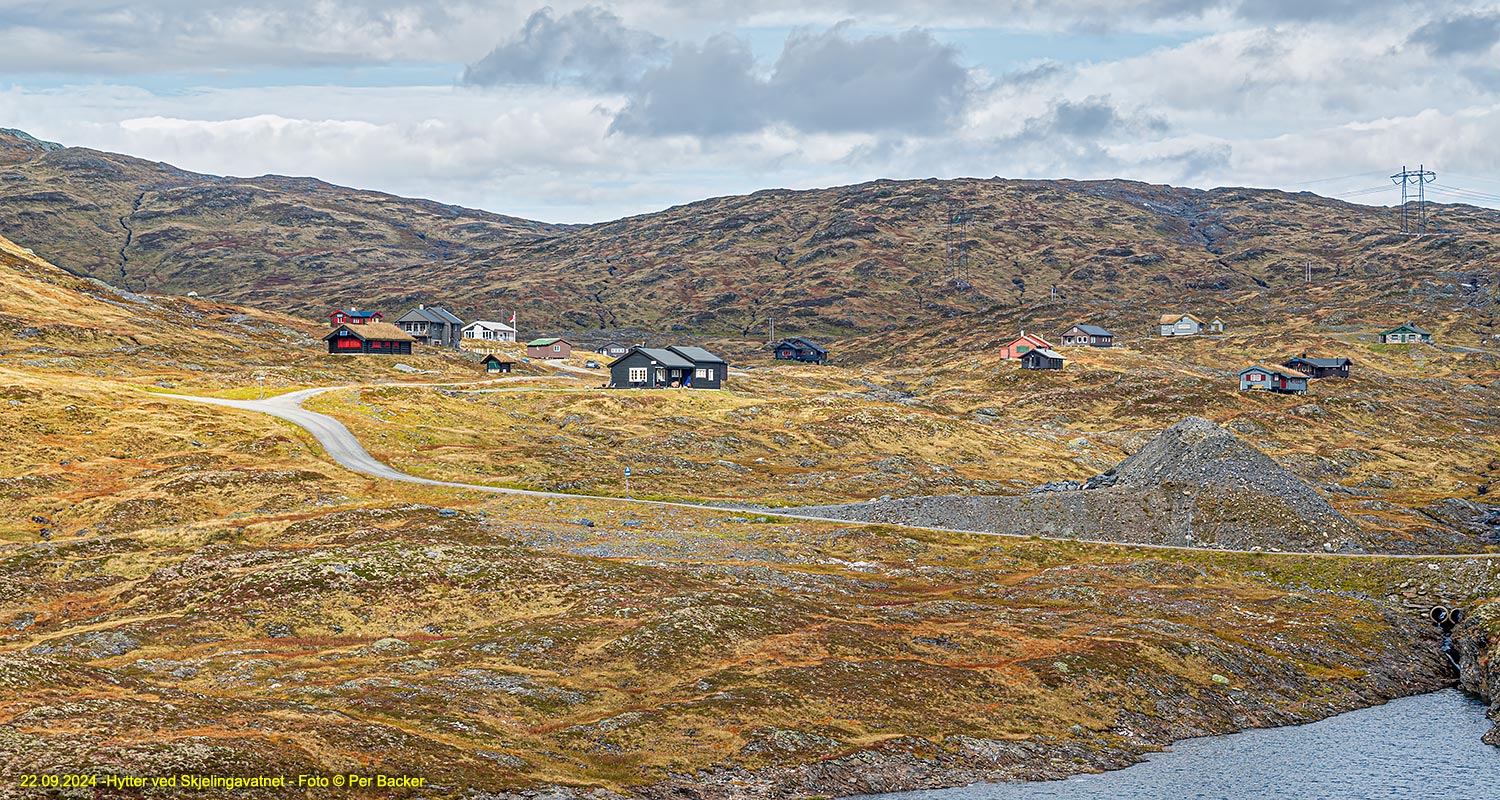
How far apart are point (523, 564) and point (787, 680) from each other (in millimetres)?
29370

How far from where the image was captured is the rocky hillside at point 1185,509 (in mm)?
106188

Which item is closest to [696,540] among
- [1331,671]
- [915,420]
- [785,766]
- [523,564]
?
[523,564]

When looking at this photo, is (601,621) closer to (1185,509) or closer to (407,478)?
(407,478)

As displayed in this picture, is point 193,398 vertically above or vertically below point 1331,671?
above

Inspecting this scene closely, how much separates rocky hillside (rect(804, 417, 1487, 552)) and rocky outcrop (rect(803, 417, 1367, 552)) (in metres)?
0.10

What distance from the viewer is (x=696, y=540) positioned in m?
102

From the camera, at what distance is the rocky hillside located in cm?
10619

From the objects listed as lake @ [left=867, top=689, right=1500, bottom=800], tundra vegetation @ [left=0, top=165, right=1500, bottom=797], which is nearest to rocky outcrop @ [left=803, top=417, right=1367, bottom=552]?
tundra vegetation @ [left=0, top=165, right=1500, bottom=797]

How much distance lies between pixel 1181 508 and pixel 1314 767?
50.9 metres

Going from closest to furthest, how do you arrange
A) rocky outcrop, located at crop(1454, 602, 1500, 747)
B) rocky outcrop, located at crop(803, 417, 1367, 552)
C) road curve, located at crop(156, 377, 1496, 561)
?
rocky outcrop, located at crop(1454, 602, 1500, 747)
road curve, located at crop(156, 377, 1496, 561)
rocky outcrop, located at crop(803, 417, 1367, 552)

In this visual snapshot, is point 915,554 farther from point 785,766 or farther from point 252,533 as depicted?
point 252,533

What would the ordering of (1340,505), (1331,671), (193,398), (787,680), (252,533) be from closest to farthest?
1. (787,680)
2. (1331,671)
3. (252,533)
4. (1340,505)
5. (193,398)

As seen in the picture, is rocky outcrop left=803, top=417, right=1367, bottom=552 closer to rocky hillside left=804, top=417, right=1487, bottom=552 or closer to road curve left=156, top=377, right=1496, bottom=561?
rocky hillside left=804, top=417, right=1487, bottom=552

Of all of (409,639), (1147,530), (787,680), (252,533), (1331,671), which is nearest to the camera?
(787,680)
